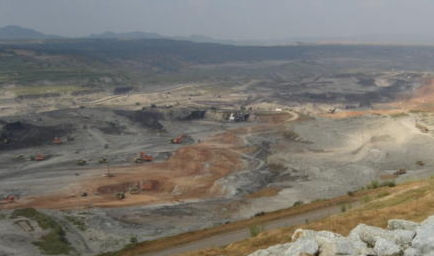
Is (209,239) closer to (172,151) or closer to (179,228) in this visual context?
(179,228)

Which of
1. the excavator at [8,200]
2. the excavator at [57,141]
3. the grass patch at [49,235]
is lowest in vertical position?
the excavator at [8,200]

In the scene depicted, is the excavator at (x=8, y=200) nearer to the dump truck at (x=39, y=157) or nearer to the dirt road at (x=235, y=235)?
the dump truck at (x=39, y=157)

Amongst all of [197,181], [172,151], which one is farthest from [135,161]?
[197,181]

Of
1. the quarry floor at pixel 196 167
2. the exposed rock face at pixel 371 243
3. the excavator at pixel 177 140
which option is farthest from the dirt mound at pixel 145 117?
the exposed rock face at pixel 371 243

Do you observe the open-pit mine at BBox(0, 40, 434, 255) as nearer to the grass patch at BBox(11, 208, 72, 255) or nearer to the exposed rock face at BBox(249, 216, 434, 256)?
the grass patch at BBox(11, 208, 72, 255)

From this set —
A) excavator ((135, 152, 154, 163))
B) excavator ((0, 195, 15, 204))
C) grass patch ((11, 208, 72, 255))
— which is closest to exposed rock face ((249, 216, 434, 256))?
grass patch ((11, 208, 72, 255))
